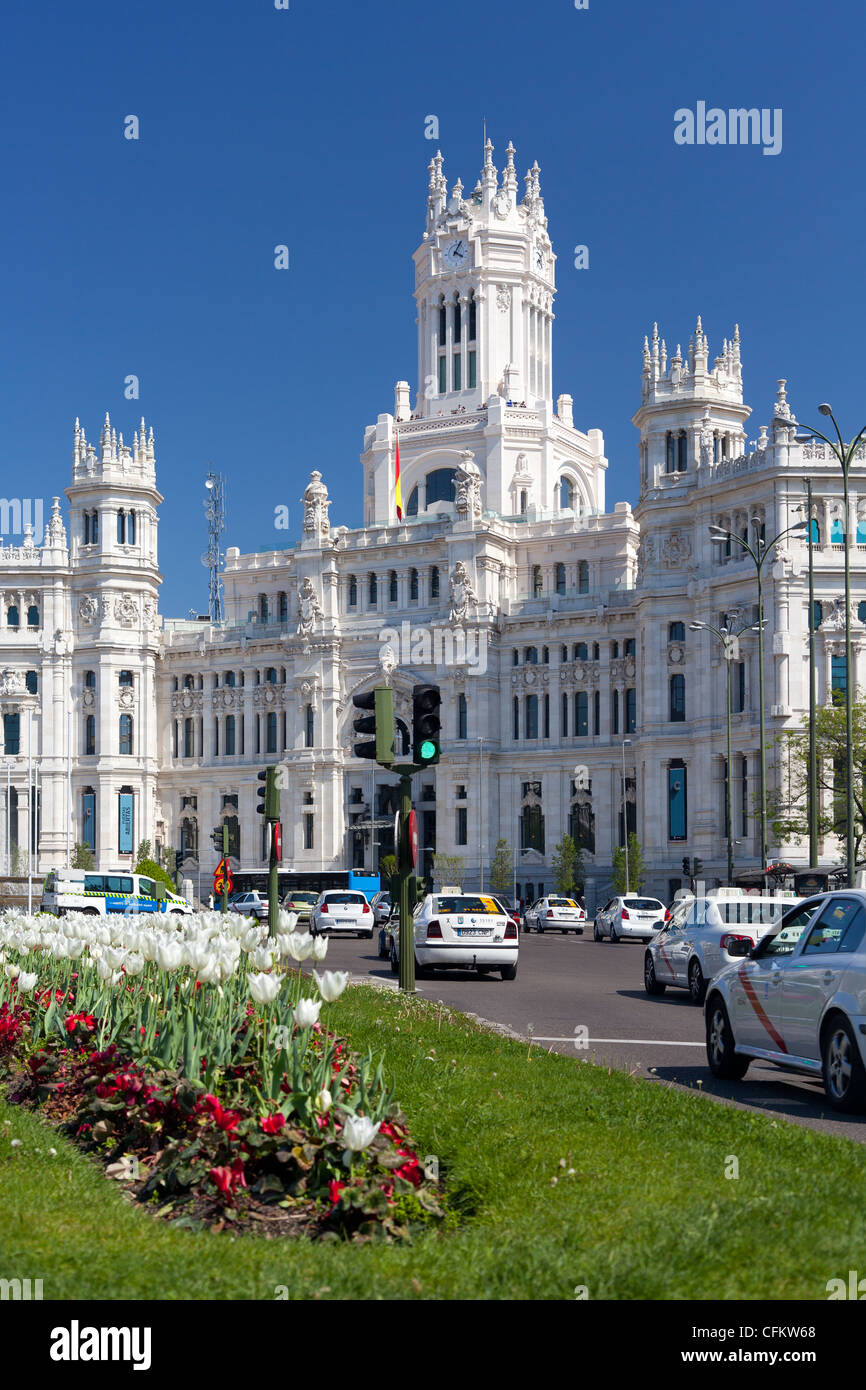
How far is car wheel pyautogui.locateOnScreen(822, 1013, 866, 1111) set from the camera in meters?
11.6

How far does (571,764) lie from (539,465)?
22830mm

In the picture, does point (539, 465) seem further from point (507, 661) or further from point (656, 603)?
point (656, 603)

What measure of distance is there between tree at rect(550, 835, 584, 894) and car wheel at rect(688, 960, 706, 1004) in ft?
192

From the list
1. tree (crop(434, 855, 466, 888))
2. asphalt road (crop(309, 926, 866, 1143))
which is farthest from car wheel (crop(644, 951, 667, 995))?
tree (crop(434, 855, 466, 888))

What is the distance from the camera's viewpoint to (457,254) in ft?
356

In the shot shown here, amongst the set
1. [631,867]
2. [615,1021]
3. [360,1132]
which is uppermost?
[360,1132]

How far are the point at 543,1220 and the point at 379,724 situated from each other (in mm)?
12329

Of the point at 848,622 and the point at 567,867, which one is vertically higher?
the point at 848,622

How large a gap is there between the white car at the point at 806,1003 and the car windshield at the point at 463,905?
14738 mm

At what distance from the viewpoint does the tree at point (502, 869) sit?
280 ft

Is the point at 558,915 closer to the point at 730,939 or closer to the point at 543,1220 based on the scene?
the point at 730,939

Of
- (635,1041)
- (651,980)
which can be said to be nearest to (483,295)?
(651,980)

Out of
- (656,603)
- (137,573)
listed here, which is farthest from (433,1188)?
(137,573)
